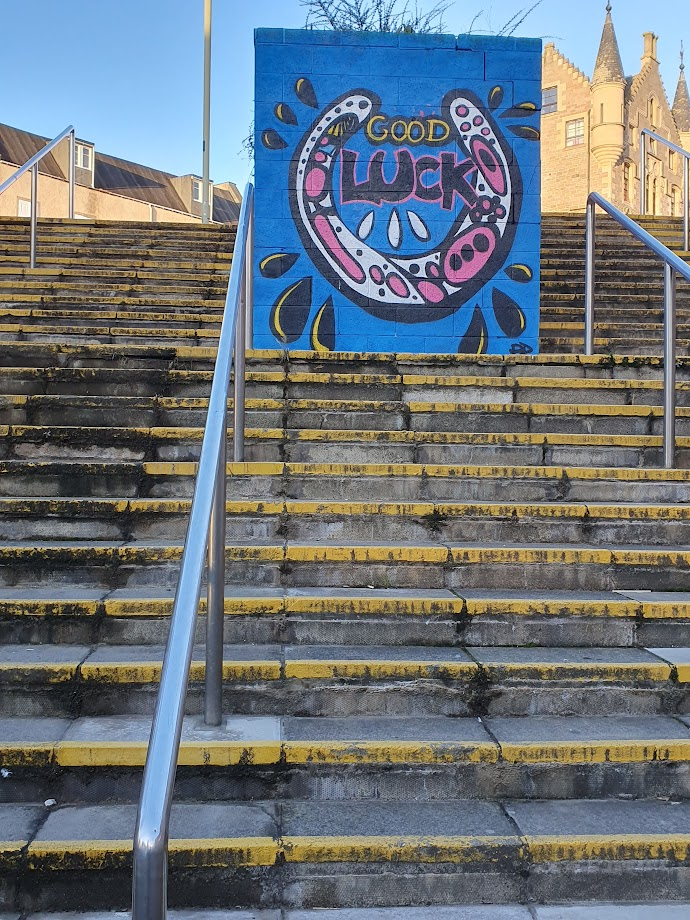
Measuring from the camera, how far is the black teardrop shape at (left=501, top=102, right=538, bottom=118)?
5250 millimetres

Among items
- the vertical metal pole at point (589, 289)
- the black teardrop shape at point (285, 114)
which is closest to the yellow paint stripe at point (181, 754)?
the vertical metal pole at point (589, 289)

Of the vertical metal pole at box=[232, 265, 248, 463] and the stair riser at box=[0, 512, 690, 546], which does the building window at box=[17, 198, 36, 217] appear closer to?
the vertical metal pole at box=[232, 265, 248, 463]

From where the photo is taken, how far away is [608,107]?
3259cm

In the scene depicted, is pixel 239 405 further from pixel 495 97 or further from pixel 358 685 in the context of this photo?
pixel 495 97

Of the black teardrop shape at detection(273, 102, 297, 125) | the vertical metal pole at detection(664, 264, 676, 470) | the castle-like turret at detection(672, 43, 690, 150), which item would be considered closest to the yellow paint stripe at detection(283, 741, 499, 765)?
the vertical metal pole at detection(664, 264, 676, 470)

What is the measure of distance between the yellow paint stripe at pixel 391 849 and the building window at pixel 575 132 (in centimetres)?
3504

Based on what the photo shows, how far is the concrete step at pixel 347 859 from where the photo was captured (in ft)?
6.10

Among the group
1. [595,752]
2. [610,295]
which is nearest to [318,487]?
[595,752]

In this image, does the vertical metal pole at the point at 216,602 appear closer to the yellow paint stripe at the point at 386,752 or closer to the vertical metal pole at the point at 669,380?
the yellow paint stripe at the point at 386,752

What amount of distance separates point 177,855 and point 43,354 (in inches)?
118

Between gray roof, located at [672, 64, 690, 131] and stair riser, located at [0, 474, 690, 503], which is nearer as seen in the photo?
stair riser, located at [0, 474, 690, 503]

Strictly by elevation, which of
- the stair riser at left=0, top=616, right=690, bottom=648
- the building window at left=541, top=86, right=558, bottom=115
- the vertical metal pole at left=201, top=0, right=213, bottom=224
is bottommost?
the stair riser at left=0, top=616, right=690, bottom=648

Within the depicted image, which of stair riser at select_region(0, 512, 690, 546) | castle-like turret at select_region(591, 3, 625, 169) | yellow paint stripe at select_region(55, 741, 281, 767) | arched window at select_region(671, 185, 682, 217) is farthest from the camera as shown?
arched window at select_region(671, 185, 682, 217)

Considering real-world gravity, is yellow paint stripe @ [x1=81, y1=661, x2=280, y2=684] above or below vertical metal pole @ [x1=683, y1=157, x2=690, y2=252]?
below
